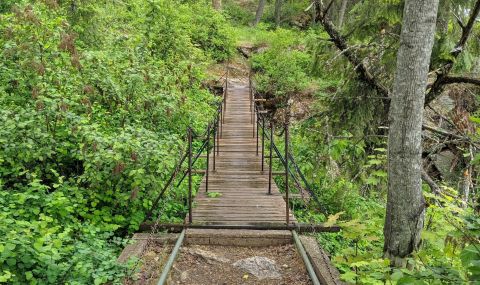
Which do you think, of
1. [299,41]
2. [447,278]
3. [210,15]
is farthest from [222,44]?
[447,278]

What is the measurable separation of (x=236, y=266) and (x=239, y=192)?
282 cm

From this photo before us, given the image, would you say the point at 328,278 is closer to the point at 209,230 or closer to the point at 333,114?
the point at 209,230

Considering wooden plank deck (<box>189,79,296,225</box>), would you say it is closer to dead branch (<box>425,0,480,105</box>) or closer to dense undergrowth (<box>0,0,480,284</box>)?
dense undergrowth (<box>0,0,480,284</box>)

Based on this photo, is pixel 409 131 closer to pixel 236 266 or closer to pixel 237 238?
pixel 236 266

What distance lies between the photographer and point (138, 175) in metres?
5.93

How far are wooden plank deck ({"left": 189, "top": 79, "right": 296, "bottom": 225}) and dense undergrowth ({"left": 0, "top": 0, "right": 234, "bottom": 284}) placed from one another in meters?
0.72

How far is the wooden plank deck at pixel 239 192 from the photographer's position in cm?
684

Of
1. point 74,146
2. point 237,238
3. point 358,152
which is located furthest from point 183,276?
point 358,152

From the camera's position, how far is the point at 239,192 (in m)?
8.20

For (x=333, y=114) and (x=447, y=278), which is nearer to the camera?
(x=447, y=278)

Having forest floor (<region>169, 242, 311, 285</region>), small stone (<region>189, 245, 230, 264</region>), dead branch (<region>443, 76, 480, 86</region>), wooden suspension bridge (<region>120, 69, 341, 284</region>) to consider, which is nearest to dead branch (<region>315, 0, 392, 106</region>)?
dead branch (<region>443, 76, 480, 86</region>)

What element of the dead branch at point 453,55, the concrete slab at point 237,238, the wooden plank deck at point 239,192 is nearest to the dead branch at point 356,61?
the dead branch at point 453,55

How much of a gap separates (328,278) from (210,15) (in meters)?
23.0

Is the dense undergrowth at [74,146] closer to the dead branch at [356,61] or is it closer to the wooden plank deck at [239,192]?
the wooden plank deck at [239,192]
